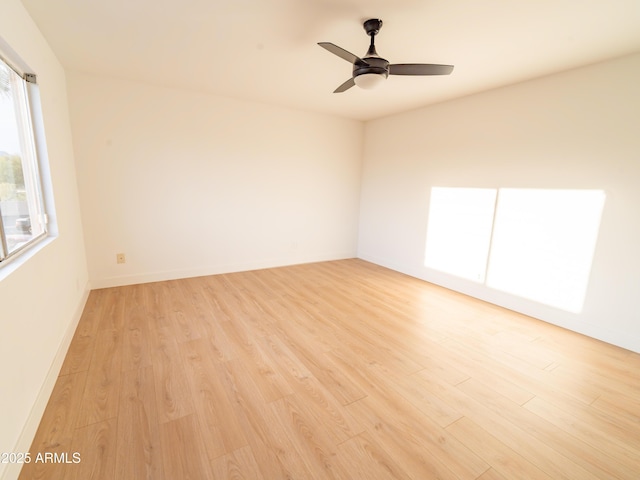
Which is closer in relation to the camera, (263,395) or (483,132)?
(263,395)

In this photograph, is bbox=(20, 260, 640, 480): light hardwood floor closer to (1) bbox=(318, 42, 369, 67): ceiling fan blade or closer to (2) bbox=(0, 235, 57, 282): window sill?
(2) bbox=(0, 235, 57, 282): window sill

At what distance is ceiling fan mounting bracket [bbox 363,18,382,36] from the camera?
6.57 ft

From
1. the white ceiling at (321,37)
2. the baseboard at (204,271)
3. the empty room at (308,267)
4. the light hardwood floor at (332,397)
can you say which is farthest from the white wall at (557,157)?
the baseboard at (204,271)

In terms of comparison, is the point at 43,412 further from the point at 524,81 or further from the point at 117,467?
the point at 524,81

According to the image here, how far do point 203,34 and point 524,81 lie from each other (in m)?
3.16

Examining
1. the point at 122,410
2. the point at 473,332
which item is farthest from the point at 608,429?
the point at 122,410

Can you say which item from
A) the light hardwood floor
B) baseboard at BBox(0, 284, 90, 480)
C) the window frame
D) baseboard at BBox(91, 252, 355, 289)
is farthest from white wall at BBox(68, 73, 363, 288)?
baseboard at BBox(0, 284, 90, 480)

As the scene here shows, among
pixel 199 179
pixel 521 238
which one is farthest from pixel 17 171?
pixel 521 238

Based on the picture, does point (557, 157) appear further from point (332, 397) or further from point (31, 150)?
point (31, 150)

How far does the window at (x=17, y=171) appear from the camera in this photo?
1645 millimetres

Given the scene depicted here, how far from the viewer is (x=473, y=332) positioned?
9.06 feet

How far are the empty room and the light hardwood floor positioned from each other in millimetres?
16

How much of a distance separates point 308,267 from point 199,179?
2120 mm

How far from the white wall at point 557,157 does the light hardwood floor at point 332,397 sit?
14.8 inches
